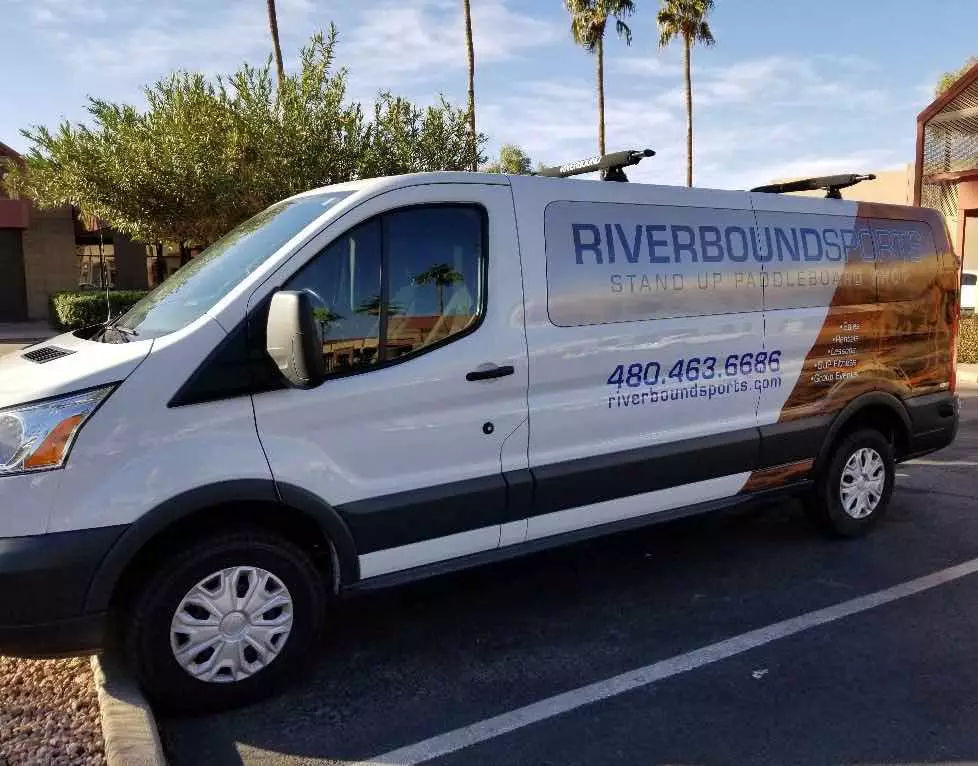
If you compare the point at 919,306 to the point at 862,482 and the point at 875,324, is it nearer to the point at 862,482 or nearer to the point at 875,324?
the point at 875,324

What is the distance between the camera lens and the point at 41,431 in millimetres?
2930

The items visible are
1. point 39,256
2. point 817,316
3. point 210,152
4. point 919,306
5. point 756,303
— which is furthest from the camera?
point 39,256

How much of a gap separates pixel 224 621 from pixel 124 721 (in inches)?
18.6

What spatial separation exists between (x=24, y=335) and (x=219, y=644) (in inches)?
854

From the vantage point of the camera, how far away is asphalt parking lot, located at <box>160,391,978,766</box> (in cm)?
311

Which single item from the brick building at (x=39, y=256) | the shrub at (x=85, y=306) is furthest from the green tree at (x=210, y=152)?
the brick building at (x=39, y=256)

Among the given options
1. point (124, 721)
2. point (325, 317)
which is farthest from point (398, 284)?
point (124, 721)

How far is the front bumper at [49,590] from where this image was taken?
114 inches

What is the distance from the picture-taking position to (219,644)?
3.29 metres

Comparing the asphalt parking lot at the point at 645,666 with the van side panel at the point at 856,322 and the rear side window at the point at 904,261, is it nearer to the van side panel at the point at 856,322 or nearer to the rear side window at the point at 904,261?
the van side panel at the point at 856,322

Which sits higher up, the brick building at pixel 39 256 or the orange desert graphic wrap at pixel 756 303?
the brick building at pixel 39 256

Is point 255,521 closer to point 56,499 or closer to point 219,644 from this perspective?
point 219,644

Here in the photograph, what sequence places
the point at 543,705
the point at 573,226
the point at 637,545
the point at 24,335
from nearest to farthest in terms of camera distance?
the point at 543,705, the point at 573,226, the point at 637,545, the point at 24,335

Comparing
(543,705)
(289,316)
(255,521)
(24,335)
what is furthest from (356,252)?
(24,335)
